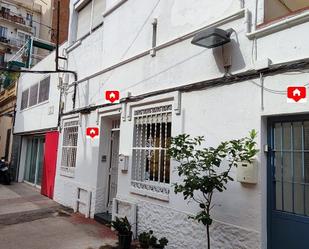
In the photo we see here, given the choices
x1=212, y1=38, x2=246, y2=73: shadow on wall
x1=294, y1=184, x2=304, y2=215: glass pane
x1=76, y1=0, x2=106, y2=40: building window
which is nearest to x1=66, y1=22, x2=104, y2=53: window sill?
x1=76, y1=0, x2=106, y2=40: building window

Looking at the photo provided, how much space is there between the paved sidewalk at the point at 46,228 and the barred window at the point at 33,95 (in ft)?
17.6

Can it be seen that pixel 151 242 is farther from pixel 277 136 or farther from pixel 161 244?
pixel 277 136

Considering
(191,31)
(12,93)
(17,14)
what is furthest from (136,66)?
(17,14)

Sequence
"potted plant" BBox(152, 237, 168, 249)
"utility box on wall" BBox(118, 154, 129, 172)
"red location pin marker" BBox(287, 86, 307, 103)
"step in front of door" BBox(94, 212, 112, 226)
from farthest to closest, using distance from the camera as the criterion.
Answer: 1. "step in front of door" BBox(94, 212, 112, 226)
2. "utility box on wall" BBox(118, 154, 129, 172)
3. "potted plant" BBox(152, 237, 168, 249)
4. "red location pin marker" BBox(287, 86, 307, 103)

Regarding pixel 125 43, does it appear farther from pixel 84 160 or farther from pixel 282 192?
pixel 282 192

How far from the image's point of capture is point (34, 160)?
15.0 metres

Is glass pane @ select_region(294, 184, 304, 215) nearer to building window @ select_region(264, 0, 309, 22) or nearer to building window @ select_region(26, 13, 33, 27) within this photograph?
building window @ select_region(264, 0, 309, 22)

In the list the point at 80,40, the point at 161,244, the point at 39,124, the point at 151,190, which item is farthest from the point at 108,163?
the point at 39,124

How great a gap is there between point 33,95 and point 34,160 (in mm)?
3123

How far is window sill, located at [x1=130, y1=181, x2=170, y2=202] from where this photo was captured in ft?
19.5

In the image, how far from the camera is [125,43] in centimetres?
764

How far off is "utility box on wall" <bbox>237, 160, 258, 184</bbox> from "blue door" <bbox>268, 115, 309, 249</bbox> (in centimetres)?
22

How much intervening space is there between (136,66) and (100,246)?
3.92 meters

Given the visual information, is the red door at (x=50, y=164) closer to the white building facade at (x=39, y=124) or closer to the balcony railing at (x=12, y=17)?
the white building facade at (x=39, y=124)
